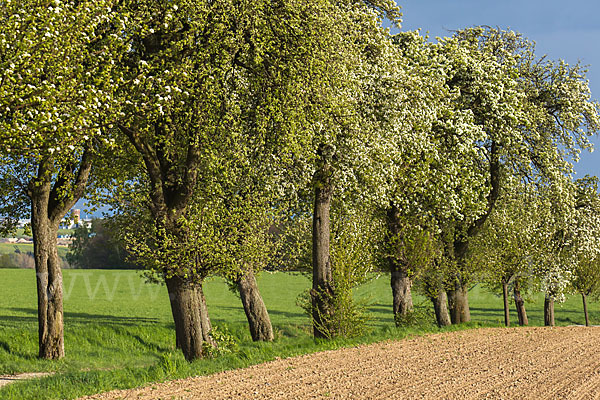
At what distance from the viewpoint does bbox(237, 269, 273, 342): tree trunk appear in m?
27.0

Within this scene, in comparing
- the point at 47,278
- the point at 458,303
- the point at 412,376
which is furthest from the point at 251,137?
the point at 458,303

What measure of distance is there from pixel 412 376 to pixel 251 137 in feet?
27.9

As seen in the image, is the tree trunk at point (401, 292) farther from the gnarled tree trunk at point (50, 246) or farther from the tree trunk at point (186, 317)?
the gnarled tree trunk at point (50, 246)

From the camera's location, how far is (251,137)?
61.6ft

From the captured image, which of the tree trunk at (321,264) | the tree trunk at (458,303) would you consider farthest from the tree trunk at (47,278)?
the tree trunk at (458,303)

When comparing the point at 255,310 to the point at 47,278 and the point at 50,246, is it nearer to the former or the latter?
the point at 47,278

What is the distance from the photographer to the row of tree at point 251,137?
15.9 meters

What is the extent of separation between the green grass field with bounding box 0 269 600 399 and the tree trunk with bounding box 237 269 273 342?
3.32 ft

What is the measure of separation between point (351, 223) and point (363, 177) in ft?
10.1

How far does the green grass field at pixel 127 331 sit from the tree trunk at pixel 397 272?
0.88 meters

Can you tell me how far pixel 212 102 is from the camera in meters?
17.9

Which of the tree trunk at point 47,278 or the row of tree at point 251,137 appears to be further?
the tree trunk at point 47,278

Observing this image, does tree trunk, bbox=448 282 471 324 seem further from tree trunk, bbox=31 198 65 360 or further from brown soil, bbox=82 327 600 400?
tree trunk, bbox=31 198 65 360

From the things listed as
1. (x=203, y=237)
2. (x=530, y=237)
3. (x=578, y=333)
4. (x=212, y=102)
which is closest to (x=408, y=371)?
(x=203, y=237)
